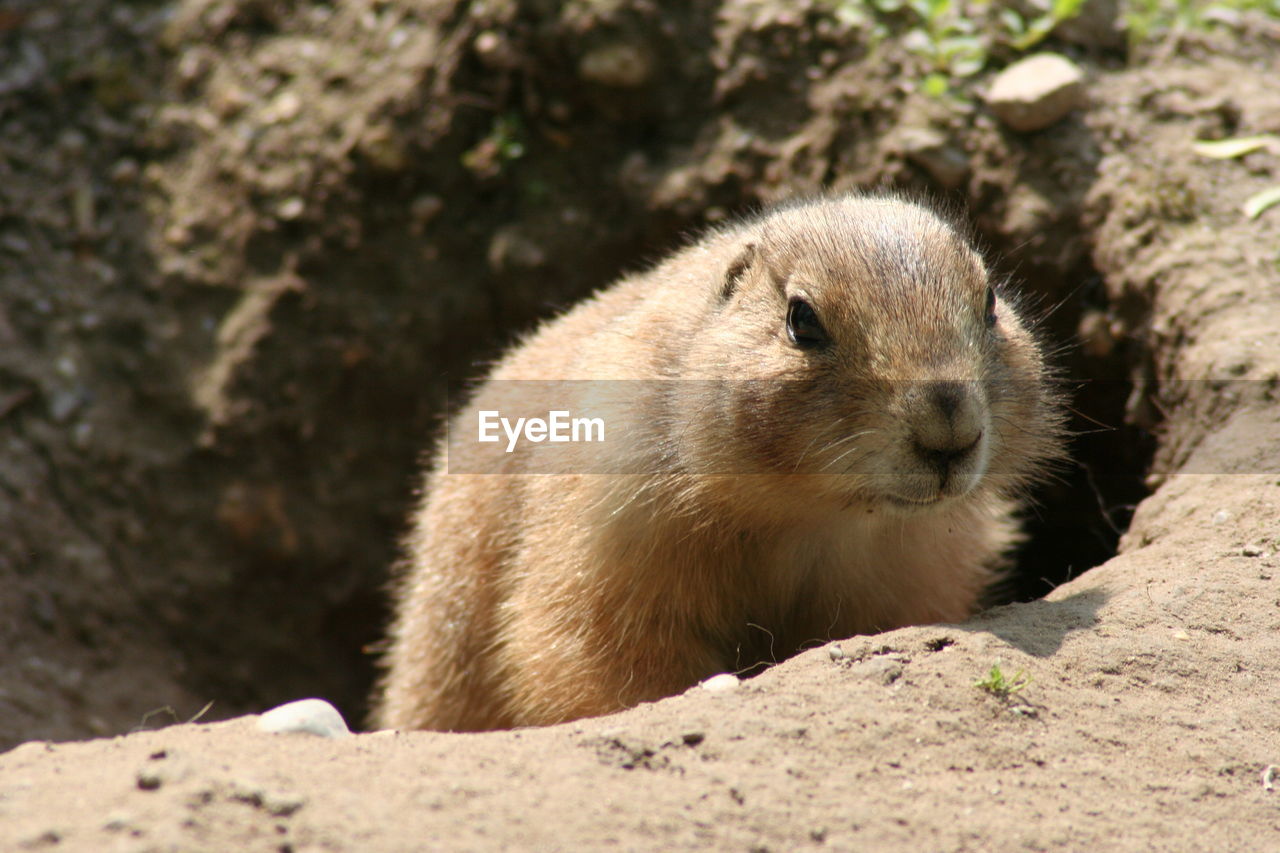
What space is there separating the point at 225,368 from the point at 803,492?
5.71m

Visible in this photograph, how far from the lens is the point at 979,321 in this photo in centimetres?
493

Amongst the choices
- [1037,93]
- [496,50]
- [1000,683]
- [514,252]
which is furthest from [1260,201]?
[496,50]

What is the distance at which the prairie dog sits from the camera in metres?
4.54

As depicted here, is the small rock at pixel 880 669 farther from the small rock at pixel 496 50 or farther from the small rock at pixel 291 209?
the small rock at pixel 291 209

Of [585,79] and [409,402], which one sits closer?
[585,79]

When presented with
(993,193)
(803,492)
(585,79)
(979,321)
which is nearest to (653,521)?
(803,492)

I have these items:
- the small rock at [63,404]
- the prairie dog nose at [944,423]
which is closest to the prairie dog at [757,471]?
the prairie dog nose at [944,423]

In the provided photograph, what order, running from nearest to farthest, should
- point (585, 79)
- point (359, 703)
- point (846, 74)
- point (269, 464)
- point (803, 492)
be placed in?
point (803, 492) → point (846, 74) → point (585, 79) → point (269, 464) → point (359, 703)

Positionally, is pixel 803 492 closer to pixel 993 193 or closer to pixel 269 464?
pixel 993 193

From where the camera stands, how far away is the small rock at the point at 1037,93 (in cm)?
741

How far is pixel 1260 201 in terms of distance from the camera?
22.1 feet

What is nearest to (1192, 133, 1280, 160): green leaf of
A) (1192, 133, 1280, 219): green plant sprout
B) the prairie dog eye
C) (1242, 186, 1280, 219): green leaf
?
(1192, 133, 1280, 219): green plant sprout

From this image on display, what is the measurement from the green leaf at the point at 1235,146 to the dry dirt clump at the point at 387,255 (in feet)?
0.29
